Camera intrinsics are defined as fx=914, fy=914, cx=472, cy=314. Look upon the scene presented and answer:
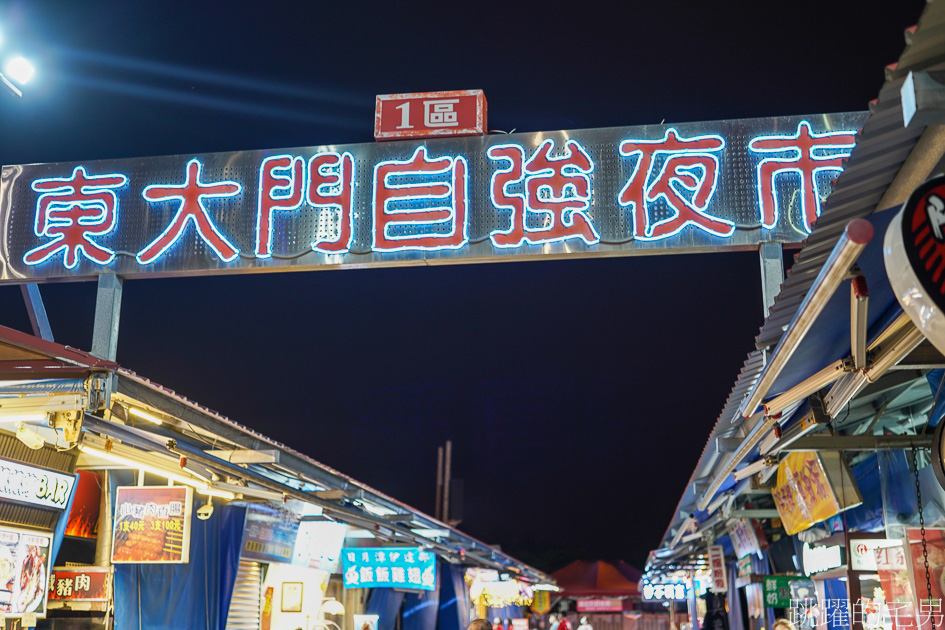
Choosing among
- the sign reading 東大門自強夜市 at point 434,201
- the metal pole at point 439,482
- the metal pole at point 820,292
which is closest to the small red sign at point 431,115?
the sign reading 東大門自強夜市 at point 434,201

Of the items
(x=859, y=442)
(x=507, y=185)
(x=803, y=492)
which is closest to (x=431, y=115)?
(x=507, y=185)

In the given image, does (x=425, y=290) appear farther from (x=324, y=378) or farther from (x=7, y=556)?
(x=7, y=556)

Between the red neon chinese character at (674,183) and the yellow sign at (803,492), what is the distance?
2.41 m

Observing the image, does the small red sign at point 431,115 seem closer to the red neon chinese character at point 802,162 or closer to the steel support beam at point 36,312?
the red neon chinese character at point 802,162

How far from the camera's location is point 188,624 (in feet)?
31.7

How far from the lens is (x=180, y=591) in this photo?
978 centimetres

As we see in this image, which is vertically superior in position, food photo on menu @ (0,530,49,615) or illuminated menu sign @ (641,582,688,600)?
food photo on menu @ (0,530,49,615)

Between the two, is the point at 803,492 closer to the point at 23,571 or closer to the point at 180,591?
the point at 180,591

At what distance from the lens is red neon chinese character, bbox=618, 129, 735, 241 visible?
30.3ft

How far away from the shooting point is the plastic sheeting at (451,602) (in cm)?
1892

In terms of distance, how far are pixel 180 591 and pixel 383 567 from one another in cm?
586

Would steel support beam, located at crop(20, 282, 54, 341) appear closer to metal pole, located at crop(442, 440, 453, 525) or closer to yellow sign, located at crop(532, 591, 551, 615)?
metal pole, located at crop(442, 440, 453, 525)

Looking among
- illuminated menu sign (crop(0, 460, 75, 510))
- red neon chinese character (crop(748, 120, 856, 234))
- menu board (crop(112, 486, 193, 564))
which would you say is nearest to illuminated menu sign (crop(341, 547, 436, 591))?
menu board (crop(112, 486, 193, 564))

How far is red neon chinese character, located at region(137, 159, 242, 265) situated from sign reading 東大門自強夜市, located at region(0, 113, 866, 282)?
2 cm
